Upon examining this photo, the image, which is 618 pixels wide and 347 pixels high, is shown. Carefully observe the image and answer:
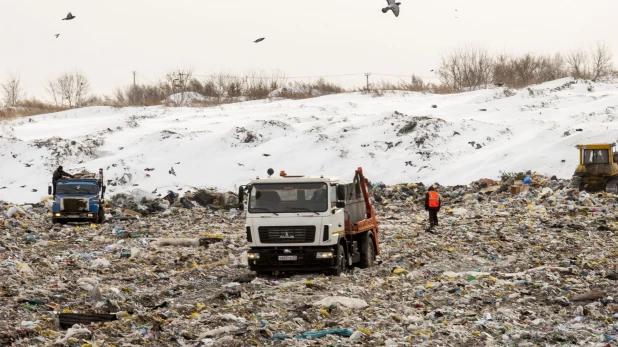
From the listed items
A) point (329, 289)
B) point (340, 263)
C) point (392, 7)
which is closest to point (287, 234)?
point (340, 263)

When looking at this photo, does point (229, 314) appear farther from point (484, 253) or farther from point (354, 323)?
point (484, 253)

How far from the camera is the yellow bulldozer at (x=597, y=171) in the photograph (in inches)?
937

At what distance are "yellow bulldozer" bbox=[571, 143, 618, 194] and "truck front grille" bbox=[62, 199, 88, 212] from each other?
15.6 m

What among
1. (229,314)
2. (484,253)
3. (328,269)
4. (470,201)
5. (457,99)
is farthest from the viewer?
(457,99)

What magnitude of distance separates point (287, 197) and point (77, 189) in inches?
463

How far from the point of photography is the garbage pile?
7.68 metres

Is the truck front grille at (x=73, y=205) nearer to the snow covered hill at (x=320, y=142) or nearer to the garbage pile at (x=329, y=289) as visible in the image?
the garbage pile at (x=329, y=289)

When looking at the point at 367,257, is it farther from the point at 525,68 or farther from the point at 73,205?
the point at 525,68

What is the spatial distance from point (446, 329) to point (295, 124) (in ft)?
109

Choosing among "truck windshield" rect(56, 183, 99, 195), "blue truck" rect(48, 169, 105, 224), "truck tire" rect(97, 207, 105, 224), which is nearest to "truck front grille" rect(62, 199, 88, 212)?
"blue truck" rect(48, 169, 105, 224)

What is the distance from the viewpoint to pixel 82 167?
33781 millimetres

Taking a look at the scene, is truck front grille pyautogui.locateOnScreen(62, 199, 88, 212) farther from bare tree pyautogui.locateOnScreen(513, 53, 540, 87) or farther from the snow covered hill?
bare tree pyautogui.locateOnScreen(513, 53, 540, 87)

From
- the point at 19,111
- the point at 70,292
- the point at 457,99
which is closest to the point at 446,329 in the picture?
the point at 70,292

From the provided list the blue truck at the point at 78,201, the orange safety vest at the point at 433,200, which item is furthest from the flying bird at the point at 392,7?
the blue truck at the point at 78,201
